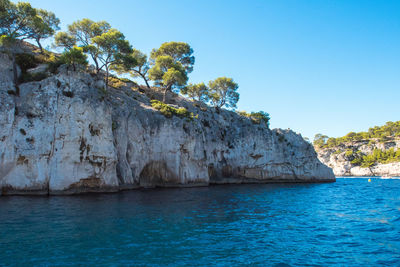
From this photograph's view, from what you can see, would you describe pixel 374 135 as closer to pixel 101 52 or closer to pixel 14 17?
pixel 101 52

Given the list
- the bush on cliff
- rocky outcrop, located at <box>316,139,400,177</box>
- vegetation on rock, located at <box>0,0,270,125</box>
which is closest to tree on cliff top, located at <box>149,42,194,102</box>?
vegetation on rock, located at <box>0,0,270,125</box>

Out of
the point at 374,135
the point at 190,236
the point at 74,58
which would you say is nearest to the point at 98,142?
the point at 74,58

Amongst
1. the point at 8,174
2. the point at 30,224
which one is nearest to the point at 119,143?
the point at 8,174

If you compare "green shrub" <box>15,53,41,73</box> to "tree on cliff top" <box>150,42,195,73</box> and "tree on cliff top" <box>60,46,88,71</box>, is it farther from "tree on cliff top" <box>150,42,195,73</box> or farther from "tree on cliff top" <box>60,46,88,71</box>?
"tree on cliff top" <box>150,42,195,73</box>

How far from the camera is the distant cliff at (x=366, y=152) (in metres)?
114

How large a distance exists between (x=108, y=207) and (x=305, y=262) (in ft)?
54.3

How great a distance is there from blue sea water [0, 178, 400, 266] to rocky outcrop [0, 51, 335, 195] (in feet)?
21.1

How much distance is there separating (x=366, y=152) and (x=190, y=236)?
145470mm

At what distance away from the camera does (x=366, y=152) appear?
127562 millimetres

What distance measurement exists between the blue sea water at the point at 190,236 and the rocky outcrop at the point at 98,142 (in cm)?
645

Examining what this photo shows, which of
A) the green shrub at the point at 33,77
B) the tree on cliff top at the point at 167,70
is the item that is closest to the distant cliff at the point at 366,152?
the tree on cliff top at the point at 167,70

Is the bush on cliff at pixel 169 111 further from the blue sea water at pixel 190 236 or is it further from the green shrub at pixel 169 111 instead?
the blue sea water at pixel 190 236

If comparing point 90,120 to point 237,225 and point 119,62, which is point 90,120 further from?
point 237,225

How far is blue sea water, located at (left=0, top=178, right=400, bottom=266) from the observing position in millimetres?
10297
